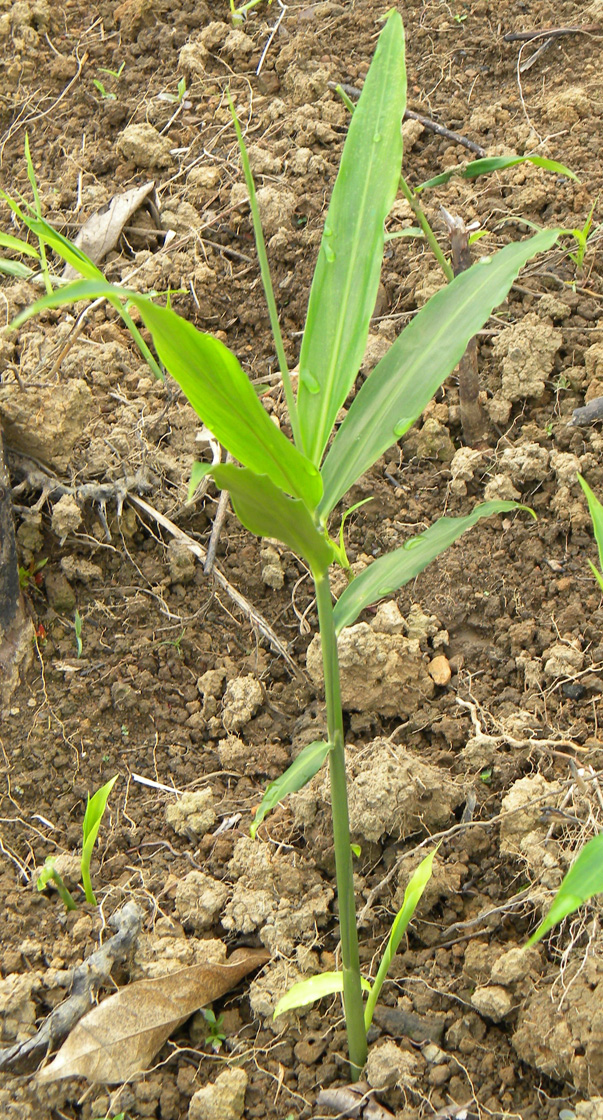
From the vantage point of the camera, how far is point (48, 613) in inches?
73.1

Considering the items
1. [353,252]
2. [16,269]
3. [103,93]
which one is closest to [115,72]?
[103,93]

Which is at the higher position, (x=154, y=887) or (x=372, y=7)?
(x=372, y=7)

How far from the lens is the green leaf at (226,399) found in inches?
36.9

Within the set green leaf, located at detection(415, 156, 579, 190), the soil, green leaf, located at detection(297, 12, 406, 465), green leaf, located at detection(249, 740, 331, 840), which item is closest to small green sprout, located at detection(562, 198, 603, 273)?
the soil

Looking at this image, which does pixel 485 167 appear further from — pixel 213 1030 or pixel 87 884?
pixel 213 1030

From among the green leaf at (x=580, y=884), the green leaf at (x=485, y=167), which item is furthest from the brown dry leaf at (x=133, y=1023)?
the green leaf at (x=485, y=167)

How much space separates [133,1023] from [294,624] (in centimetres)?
78

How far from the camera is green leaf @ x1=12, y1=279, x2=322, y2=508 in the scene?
0.94 meters

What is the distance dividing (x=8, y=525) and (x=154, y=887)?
742 mm

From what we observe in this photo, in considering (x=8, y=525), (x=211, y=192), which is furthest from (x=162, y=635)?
(x=211, y=192)

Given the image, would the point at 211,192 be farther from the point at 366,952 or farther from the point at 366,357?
the point at 366,952

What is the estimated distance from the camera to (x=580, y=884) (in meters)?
0.82

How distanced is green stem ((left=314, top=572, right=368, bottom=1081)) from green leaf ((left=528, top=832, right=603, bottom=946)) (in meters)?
0.37

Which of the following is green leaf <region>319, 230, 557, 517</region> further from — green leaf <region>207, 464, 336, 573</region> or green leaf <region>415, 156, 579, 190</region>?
green leaf <region>415, 156, 579, 190</region>
